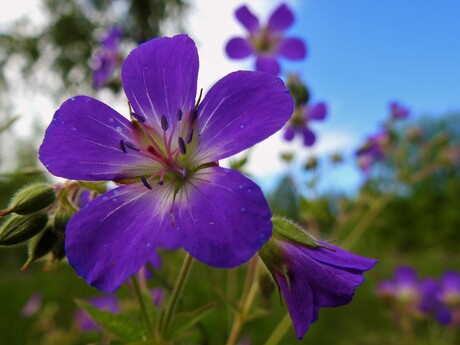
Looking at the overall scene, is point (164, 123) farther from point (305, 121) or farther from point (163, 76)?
point (305, 121)

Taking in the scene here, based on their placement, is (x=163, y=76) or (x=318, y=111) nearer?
(x=163, y=76)

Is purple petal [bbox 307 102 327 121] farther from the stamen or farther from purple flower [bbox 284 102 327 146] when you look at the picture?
the stamen

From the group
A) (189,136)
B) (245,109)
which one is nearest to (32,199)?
(189,136)

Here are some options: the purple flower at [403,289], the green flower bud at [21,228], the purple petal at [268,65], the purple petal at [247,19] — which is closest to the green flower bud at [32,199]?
the green flower bud at [21,228]

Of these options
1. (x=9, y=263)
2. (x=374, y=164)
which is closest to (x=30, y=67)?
(x=9, y=263)

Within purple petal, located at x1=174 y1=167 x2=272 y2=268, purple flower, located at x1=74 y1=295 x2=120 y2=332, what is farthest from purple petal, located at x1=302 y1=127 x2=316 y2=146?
purple petal, located at x1=174 y1=167 x2=272 y2=268

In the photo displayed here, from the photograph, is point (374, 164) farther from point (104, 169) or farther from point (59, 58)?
point (59, 58)
